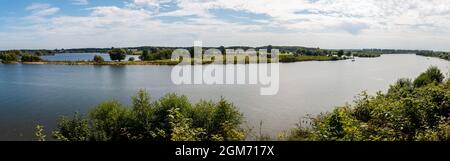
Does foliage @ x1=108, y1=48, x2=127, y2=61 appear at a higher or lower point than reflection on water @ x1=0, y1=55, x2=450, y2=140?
higher

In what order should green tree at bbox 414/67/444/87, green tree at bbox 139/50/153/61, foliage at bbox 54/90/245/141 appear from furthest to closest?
green tree at bbox 139/50/153/61 < green tree at bbox 414/67/444/87 < foliage at bbox 54/90/245/141

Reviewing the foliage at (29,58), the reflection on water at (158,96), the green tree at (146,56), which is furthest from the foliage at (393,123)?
the foliage at (29,58)

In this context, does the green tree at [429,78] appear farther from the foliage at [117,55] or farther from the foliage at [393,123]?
the foliage at [117,55]

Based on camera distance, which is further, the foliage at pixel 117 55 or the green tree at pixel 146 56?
the foliage at pixel 117 55

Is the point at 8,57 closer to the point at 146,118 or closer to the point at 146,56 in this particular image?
the point at 146,56

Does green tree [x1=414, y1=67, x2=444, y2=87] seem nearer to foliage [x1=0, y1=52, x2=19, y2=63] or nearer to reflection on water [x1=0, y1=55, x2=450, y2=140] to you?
reflection on water [x1=0, y1=55, x2=450, y2=140]

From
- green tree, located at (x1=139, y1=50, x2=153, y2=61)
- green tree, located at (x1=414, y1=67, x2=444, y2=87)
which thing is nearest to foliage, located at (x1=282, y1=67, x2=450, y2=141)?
green tree, located at (x1=414, y1=67, x2=444, y2=87)

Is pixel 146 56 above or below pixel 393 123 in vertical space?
above

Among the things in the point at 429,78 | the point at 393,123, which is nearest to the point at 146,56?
the point at 429,78

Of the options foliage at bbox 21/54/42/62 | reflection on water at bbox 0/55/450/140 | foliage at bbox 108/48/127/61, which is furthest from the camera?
foliage at bbox 108/48/127/61
